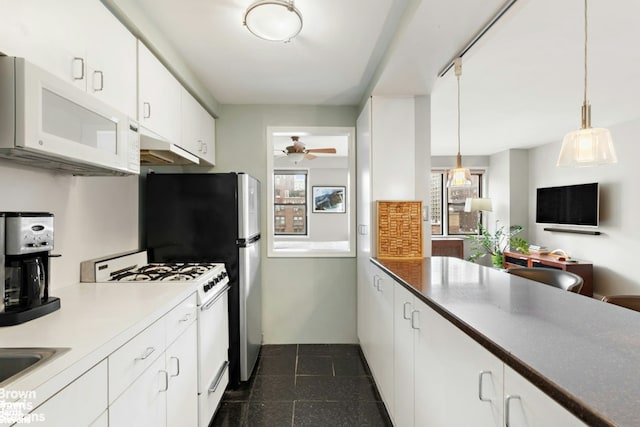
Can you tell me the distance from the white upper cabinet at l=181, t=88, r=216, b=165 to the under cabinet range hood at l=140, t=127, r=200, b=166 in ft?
0.69

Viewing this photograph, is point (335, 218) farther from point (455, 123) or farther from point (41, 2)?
point (41, 2)

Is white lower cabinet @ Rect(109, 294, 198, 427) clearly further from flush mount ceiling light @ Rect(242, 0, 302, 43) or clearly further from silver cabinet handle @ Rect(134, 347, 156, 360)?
flush mount ceiling light @ Rect(242, 0, 302, 43)

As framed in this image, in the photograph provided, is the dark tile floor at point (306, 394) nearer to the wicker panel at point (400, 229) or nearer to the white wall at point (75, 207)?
the wicker panel at point (400, 229)

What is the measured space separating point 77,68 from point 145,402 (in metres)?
1.31

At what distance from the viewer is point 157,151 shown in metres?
1.99

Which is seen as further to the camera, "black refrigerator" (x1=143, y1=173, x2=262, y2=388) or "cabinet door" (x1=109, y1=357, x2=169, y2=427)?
"black refrigerator" (x1=143, y1=173, x2=262, y2=388)

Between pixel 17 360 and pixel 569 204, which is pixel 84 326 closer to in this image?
pixel 17 360

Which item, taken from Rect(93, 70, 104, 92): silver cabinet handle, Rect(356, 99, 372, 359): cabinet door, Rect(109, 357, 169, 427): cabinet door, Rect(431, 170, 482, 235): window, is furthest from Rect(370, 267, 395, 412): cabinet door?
Rect(431, 170, 482, 235): window

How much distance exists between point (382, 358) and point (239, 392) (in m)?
1.09

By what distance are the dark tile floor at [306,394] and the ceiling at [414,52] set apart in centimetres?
225

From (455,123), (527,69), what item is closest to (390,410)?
(527,69)

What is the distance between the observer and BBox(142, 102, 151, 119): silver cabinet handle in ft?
5.84

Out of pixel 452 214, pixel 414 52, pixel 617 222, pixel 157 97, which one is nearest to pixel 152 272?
pixel 157 97

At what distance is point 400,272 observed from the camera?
6.40 ft
